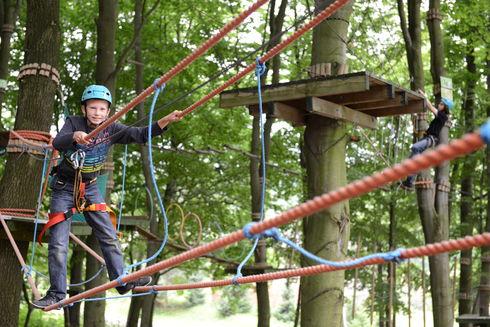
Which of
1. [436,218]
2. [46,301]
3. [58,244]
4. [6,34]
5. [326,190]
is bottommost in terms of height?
[46,301]

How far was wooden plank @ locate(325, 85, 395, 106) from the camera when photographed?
5.22 metres

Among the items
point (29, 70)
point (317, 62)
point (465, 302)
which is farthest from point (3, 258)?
point (465, 302)

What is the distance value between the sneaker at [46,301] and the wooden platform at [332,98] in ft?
6.65

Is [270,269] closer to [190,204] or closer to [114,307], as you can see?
[190,204]

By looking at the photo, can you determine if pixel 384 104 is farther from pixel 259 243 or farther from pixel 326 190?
pixel 259 243

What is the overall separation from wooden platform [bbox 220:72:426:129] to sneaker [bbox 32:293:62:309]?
6.65 ft

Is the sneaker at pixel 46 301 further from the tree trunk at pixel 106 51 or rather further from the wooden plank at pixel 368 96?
the tree trunk at pixel 106 51

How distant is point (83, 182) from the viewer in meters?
4.58

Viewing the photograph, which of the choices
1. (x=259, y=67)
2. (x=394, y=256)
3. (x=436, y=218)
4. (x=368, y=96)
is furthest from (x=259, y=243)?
(x=394, y=256)

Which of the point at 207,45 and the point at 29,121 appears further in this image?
the point at 29,121

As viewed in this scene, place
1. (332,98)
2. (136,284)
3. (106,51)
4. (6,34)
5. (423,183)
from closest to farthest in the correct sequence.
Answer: (136,284) < (332,98) < (423,183) < (106,51) < (6,34)

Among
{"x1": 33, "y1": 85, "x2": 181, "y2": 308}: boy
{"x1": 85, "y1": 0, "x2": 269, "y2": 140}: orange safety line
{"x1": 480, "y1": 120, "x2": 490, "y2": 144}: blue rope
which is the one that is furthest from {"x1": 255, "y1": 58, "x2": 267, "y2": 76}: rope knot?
{"x1": 480, "y1": 120, "x2": 490, "y2": 144}: blue rope

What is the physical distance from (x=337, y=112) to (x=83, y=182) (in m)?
2.06

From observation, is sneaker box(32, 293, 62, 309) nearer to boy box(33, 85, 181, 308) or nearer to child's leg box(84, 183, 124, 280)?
boy box(33, 85, 181, 308)
